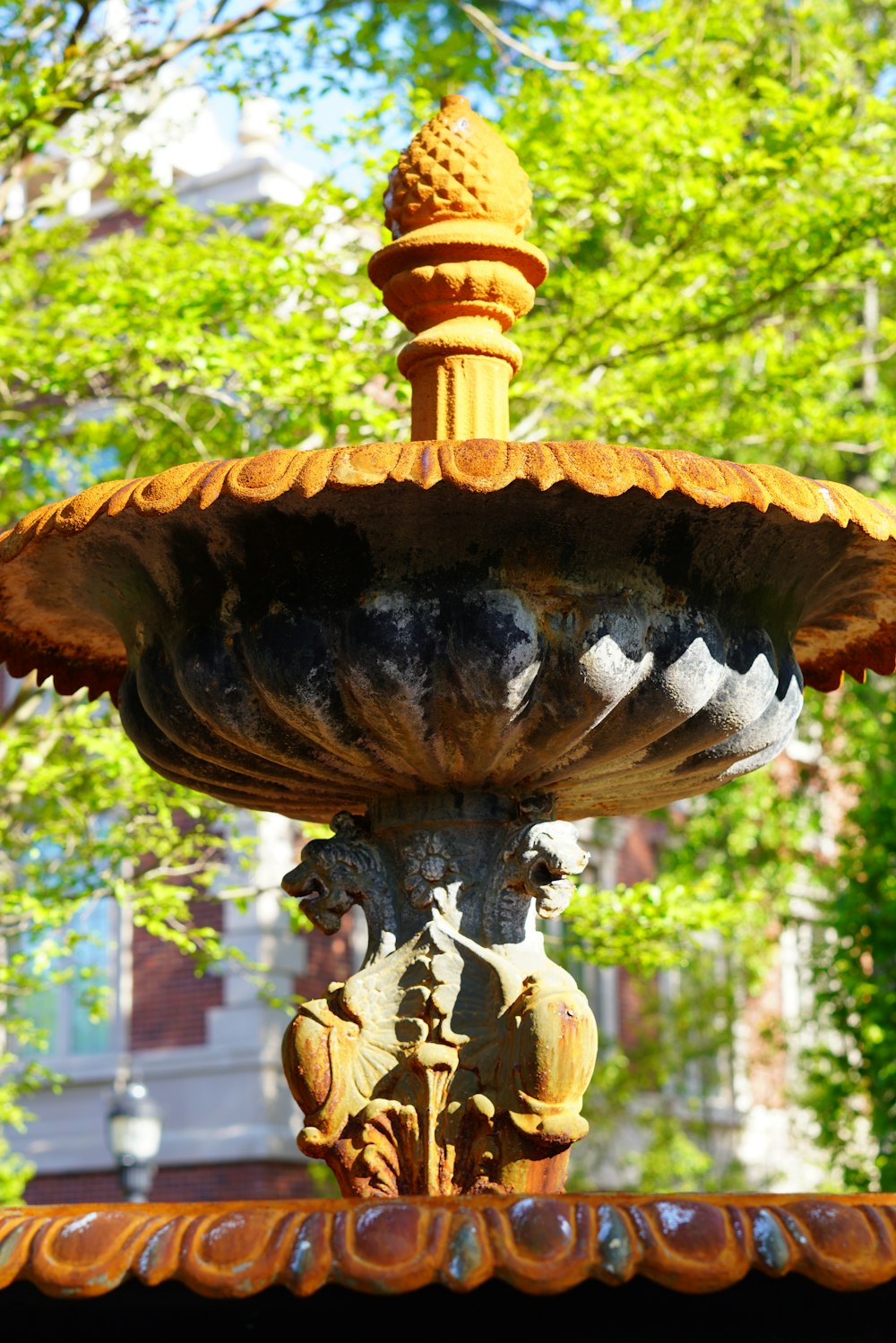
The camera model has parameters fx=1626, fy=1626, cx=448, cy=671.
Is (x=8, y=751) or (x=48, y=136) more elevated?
(x=48, y=136)

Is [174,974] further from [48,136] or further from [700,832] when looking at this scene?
[48,136]

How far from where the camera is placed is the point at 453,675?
340 centimetres

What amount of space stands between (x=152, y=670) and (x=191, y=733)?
18 cm

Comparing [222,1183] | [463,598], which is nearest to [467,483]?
[463,598]

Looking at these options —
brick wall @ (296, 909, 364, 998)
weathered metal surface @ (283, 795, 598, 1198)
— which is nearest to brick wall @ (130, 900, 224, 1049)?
brick wall @ (296, 909, 364, 998)

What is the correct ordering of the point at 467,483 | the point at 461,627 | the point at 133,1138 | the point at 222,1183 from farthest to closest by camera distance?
the point at 222,1183 → the point at 133,1138 → the point at 461,627 → the point at 467,483

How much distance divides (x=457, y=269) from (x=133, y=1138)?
749 centimetres

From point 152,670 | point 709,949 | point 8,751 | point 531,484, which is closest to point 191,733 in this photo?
point 152,670

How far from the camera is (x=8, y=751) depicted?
784 centimetres

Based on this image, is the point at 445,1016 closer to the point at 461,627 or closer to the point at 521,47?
the point at 461,627

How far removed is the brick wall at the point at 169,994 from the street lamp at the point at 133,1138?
8.25ft

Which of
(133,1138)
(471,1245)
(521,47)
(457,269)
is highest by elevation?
(521,47)

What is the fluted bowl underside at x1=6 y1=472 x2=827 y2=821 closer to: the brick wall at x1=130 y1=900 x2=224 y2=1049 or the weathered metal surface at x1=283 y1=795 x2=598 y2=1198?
the weathered metal surface at x1=283 y1=795 x2=598 y2=1198

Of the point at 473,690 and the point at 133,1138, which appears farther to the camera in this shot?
the point at 133,1138
